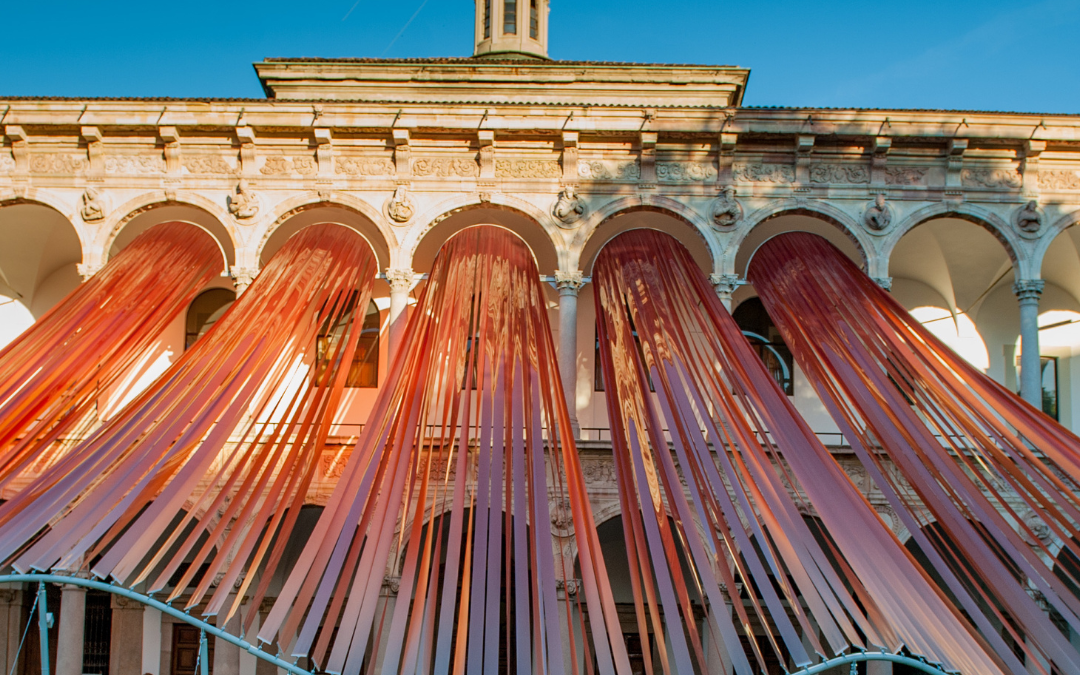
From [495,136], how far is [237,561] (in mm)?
7605

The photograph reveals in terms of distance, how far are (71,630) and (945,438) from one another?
35.4 feet

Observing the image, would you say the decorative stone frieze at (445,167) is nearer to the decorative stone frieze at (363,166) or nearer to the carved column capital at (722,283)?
the decorative stone frieze at (363,166)

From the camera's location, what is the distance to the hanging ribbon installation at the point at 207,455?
6.86m

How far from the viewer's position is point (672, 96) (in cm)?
1733

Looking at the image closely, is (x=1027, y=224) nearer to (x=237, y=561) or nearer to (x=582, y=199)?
→ (x=582, y=199)

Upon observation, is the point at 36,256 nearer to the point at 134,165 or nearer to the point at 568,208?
the point at 134,165

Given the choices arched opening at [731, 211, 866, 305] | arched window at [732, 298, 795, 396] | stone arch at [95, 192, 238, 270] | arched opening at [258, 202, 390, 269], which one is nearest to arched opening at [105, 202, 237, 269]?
stone arch at [95, 192, 238, 270]

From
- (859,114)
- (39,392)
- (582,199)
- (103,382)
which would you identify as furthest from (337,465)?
(859,114)

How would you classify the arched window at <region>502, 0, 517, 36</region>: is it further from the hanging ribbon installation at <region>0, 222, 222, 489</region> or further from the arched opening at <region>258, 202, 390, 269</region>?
the hanging ribbon installation at <region>0, 222, 222, 489</region>

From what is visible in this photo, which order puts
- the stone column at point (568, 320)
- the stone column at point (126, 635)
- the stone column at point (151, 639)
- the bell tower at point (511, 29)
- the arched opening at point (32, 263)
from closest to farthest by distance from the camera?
1. the stone column at point (568, 320)
2. the stone column at point (151, 639)
3. the stone column at point (126, 635)
4. the arched opening at point (32, 263)
5. the bell tower at point (511, 29)

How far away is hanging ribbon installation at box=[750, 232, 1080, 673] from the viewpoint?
721cm

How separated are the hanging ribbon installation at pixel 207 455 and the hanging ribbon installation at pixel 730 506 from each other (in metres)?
3.03

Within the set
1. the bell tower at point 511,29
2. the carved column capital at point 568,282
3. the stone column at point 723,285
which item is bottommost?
the stone column at point 723,285

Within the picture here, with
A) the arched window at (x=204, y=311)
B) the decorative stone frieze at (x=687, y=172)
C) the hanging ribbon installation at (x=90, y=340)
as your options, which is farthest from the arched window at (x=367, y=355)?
the decorative stone frieze at (x=687, y=172)
